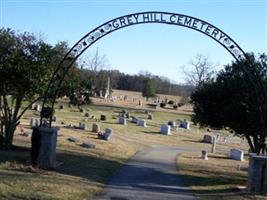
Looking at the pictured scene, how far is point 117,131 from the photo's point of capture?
1774 inches

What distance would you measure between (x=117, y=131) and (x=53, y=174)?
28741 mm

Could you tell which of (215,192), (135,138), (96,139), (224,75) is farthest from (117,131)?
(215,192)

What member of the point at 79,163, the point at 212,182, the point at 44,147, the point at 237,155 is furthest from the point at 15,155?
the point at 237,155

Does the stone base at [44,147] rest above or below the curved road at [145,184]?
above

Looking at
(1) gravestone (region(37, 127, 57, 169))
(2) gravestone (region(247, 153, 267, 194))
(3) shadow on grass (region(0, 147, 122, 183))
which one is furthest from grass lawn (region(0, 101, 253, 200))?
(2) gravestone (region(247, 153, 267, 194))

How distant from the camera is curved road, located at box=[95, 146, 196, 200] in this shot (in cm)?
1426

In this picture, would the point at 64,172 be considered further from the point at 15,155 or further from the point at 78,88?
the point at 78,88

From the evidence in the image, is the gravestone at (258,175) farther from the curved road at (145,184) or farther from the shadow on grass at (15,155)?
the shadow on grass at (15,155)

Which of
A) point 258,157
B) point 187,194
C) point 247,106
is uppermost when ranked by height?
point 247,106

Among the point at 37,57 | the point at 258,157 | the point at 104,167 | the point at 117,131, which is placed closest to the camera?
the point at 258,157

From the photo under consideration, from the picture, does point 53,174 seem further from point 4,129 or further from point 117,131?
point 117,131

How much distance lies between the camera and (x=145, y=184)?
17.2 metres

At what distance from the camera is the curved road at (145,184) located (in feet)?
46.8

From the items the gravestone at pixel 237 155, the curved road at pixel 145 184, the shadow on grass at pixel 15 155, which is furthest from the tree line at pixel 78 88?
the gravestone at pixel 237 155
